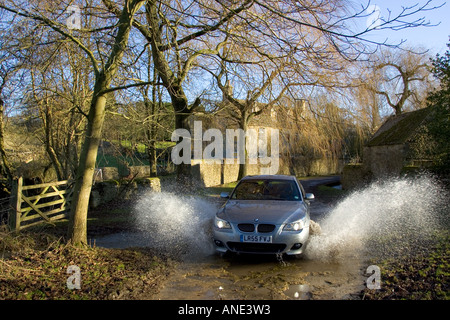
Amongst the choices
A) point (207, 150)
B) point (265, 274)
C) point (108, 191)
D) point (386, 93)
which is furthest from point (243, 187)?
point (386, 93)

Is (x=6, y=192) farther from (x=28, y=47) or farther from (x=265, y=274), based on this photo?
(x=265, y=274)

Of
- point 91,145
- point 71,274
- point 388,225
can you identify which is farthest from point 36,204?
point 388,225

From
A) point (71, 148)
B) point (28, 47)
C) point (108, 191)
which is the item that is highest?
point (28, 47)

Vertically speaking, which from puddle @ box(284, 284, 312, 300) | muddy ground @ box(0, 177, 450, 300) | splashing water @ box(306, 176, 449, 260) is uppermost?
splashing water @ box(306, 176, 449, 260)

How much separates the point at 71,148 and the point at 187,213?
19.4 ft

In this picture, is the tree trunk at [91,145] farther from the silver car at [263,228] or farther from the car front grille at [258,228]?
the car front grille at [258,228]

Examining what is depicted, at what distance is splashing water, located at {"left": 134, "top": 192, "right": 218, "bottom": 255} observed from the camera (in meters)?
8.25

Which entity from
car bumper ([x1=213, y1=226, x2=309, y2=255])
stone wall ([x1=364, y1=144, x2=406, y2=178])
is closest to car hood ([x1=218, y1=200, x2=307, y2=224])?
car bumper ([x1=213, y1=226, x2=309, y2=255])

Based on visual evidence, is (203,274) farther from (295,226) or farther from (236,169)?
(236,169)

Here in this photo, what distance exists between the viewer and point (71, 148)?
597 inches

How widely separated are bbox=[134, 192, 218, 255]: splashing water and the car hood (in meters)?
1.02

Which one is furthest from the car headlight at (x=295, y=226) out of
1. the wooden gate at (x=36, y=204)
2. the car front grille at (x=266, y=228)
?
the wooden gate at (x=36, y=204)

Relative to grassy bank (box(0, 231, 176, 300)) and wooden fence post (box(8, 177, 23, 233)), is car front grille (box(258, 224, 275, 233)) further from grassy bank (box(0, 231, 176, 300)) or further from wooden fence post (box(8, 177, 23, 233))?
wooden fence post (box(8, 177, 23, 233))
